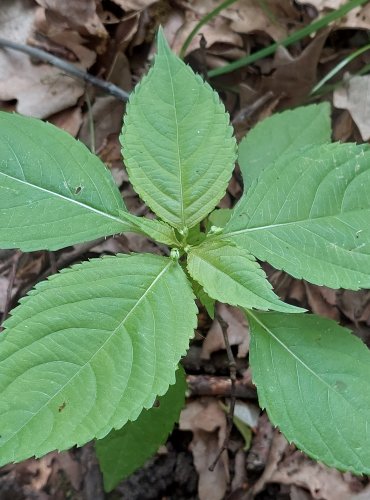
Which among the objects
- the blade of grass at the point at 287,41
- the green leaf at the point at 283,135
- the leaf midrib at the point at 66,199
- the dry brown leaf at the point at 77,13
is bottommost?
the leaf midrib at the point at 66,199

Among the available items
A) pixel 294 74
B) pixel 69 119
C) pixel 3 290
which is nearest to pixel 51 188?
pixel 3 290

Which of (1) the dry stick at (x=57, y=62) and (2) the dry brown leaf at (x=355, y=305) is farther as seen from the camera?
(1) the dry stick at (x=57, y=62)

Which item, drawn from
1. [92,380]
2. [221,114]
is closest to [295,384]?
[92,380]

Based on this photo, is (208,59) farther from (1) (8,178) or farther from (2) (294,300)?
(1) (8,178)

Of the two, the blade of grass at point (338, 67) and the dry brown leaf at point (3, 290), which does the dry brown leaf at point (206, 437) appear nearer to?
the dry brown leaf at point (3, 290)

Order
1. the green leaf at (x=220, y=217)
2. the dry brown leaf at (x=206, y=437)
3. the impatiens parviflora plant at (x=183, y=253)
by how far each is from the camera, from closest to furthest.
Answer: the impatiens parviflora plant at (x=183, y=253)
the green leaf at (x=220, y=217)
the dry brown leaf at (x=206, y=437)

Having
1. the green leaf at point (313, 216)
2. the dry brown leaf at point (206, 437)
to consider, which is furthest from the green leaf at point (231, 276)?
the dry brown leaf at point (206, 437)

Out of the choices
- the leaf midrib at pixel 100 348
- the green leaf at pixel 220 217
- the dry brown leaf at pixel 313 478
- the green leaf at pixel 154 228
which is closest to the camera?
the leaf midrib at pixel 100 348
